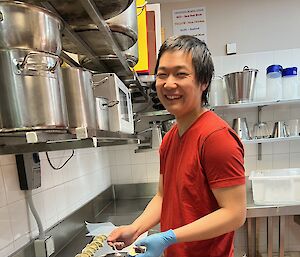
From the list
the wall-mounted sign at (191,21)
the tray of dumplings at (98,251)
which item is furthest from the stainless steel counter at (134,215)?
the wall-mounted sign at (191,21)

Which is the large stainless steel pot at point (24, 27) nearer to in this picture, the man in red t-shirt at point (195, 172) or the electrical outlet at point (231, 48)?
the man in red t-shirt at point (195, 172)

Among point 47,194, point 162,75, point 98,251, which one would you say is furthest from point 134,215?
point 162,75

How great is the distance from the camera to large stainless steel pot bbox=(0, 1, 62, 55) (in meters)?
0.46

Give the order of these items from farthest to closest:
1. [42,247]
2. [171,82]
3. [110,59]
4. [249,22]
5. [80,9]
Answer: [249,22], [110,59], [42,247], [171,82], [80,9]

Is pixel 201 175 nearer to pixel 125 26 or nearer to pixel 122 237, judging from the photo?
pixel 122 237

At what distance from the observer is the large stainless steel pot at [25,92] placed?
0.46 metres

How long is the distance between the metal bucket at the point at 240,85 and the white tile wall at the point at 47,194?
48.4 inches

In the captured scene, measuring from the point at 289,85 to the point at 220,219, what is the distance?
5.71 ft

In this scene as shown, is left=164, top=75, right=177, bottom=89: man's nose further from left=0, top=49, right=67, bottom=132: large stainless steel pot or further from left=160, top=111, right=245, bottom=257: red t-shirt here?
left=0, top=49, right=67, bottom=132: large stainless steel pot

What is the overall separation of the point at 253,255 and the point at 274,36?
2.05m

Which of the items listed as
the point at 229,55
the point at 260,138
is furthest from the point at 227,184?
the point at 229,55

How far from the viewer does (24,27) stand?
48cm

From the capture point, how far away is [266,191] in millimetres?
1877

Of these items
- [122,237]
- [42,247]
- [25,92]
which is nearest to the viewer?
[25,92]
